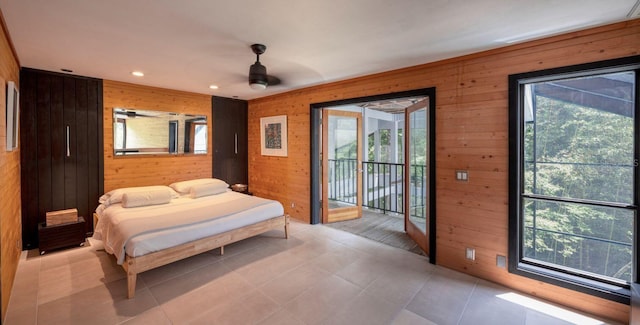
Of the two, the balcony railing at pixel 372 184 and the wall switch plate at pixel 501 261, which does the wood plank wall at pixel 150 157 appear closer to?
the balcony railing at pixel 372 184

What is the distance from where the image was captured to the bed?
8.50ft

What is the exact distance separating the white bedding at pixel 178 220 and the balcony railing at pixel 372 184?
74.5 inches

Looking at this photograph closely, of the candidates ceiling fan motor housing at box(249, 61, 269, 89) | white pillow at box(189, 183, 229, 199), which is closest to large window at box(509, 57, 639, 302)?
ceiling fan motor housing at box(249, 61, 269, 89)

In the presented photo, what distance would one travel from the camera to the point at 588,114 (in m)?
2.47

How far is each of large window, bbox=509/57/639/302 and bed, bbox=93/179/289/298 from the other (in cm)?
306

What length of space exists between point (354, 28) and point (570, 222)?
2.82 meters

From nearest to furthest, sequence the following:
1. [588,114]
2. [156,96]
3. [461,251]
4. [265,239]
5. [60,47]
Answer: [588,114] < [60,47] < [461,251] < [265,239] < [156,96]

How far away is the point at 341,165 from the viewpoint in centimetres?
557

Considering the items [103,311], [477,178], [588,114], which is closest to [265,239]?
[103,311]

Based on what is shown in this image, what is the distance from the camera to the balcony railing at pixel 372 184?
5.42 metres

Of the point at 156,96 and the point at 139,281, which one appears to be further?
the point at 156,96

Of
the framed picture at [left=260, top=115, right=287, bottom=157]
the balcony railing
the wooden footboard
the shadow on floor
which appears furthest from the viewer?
the balcony railing

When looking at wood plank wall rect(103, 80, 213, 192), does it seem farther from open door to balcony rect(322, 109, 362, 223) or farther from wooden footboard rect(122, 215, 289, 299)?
open door to balcony rect(322, 109, 362, 223)

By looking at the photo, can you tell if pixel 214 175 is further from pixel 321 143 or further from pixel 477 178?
pixel 477 178
